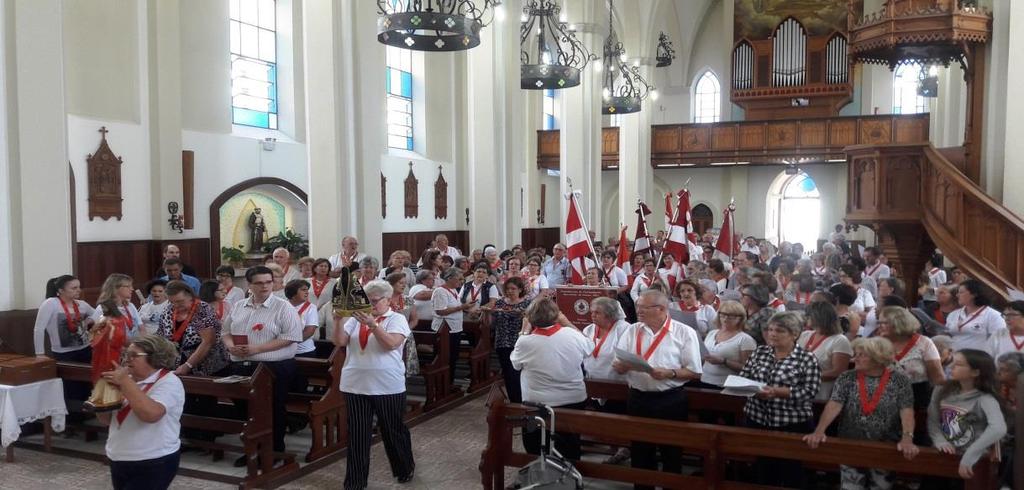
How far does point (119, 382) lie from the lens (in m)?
4.04

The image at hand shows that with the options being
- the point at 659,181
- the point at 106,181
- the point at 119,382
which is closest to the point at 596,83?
the point at 659,181

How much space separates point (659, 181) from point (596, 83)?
27.5ft

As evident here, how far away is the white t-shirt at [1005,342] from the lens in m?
6.19

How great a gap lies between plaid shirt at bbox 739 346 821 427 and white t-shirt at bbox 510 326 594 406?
4.18 ft

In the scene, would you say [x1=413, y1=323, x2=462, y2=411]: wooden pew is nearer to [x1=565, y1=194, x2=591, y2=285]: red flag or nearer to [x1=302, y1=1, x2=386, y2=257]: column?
[x1=565, y1=194, x2=591, y2=285]: red flag

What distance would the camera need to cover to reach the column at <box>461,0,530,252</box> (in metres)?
16.5

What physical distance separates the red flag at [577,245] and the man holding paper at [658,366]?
4.16 meters

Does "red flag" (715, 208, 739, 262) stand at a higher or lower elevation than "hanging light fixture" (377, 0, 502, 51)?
lower

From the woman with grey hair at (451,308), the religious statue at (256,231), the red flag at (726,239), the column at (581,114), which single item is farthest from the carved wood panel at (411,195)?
the woman with grey hair at (451,308)

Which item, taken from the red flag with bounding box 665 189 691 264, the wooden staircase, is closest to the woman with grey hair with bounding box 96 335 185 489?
the red flag with bounding box 665 189 691 264

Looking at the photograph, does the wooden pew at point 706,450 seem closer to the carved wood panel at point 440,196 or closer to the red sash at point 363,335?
the red sash at point 363,335

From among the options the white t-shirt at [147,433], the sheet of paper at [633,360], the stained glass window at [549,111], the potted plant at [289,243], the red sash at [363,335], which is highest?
the stained glass window at [549,111]

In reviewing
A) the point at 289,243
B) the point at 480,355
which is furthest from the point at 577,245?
the point at 289,243

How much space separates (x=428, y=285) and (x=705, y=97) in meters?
22.7
